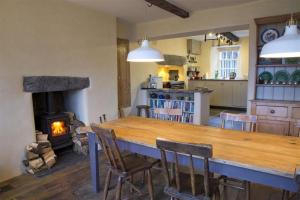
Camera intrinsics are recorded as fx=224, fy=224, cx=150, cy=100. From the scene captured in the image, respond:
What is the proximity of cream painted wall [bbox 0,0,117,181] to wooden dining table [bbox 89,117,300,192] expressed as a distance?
50.6 inches

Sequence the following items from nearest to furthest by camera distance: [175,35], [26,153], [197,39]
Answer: [26,153]
[175,35]
[197,39]

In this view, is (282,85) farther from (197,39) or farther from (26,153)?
(197,39)

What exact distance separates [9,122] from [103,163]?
1426mm

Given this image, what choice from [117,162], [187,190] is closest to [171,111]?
[117,162]

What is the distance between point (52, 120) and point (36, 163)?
754mm

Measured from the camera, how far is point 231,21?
13.1 ft

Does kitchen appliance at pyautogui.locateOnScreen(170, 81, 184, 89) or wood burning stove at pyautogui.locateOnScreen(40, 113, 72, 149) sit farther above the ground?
kitchen appliance at pyautogui.locateOnScreen(170, 81, 184, 89)

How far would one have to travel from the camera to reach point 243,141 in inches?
79.4

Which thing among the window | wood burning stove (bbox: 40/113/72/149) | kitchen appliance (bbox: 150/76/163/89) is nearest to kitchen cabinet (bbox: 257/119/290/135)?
kitchen appliance (bbox: 150/76/163/89)

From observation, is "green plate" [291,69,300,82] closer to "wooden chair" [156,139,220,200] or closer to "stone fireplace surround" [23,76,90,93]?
"wooden chair" [156,139,220,200]

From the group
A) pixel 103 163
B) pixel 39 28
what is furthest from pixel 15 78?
pixel 103 163

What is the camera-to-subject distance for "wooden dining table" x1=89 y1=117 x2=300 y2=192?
1467 millimetres

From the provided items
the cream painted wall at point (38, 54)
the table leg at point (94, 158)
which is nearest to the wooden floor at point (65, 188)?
the table leg at point (94, 158)

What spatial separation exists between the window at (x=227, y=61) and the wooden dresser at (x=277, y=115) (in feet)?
17.8
